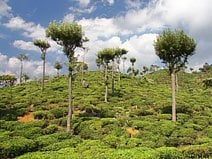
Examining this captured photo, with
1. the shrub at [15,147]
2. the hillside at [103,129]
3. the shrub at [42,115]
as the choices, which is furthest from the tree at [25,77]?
the shrub at [15,147]

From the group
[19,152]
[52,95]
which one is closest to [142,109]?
[52,95]

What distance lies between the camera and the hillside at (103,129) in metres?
21.1

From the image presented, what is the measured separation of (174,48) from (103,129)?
43.8 feet

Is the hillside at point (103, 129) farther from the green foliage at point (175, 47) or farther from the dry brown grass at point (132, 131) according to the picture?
the green foliage at point (175, 47)

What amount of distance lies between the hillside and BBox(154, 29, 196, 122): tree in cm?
581

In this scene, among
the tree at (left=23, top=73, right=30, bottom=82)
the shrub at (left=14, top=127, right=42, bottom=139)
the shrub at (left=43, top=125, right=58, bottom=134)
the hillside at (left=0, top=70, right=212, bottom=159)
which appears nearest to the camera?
the hillside at (left=0, top=70, right=212, bottom=159)

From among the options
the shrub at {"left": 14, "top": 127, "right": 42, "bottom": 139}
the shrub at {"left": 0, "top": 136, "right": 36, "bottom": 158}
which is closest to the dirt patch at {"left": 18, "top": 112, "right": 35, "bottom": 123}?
the shrub at {"left": 14, "top": 127, "right": 42, "bottom": 139}

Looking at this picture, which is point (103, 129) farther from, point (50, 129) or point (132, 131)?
point (50, 129)

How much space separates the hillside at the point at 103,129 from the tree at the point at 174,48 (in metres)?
5.81

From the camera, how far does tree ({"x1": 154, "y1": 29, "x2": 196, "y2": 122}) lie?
123ft

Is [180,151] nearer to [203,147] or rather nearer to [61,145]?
[203,147]

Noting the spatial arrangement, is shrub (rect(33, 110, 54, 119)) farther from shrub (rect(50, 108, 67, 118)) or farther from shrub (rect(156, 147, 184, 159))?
shrub (rect(156, 147, 184, 159))

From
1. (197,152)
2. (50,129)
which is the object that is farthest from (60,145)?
(197,152)

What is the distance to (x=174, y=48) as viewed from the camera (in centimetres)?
3753
